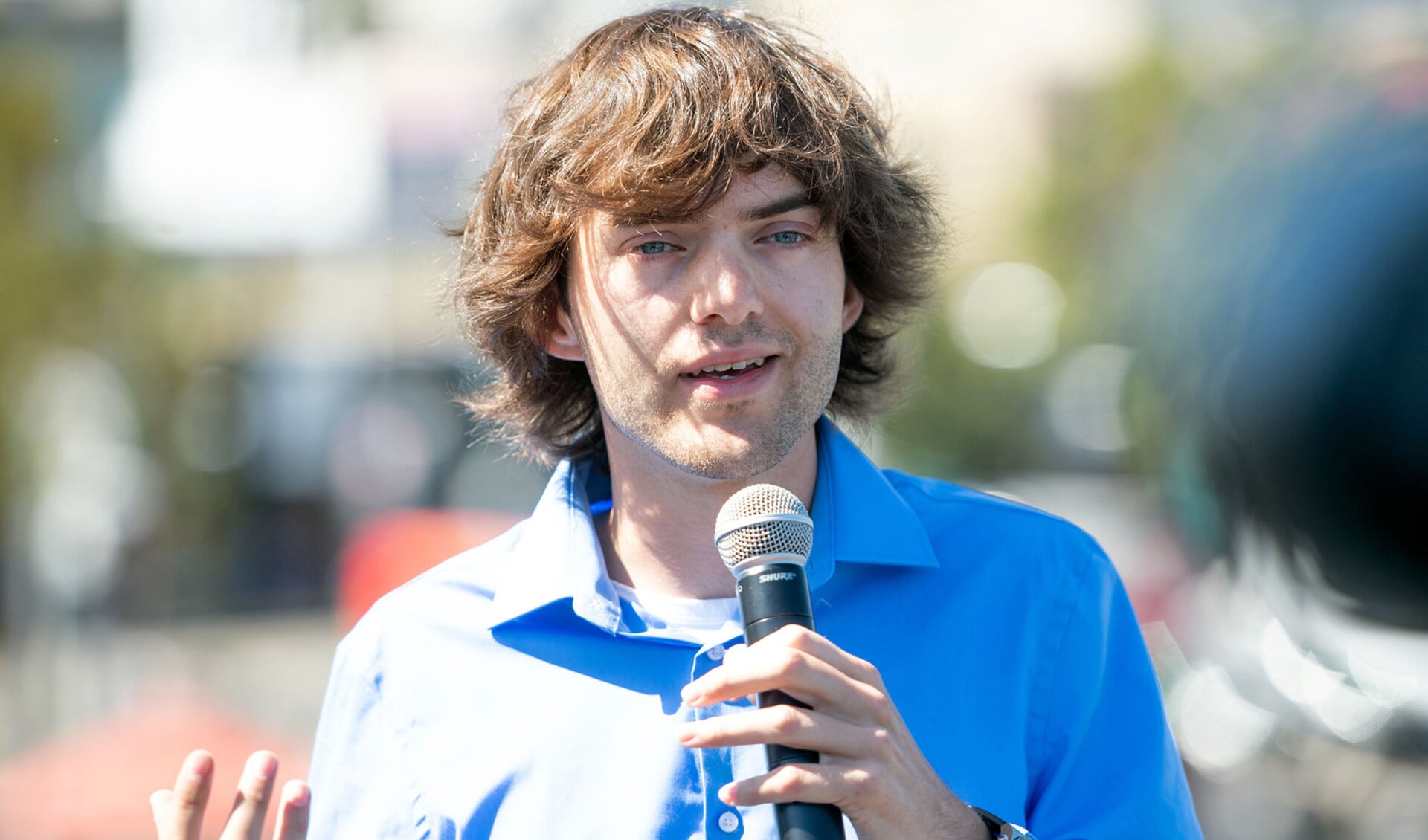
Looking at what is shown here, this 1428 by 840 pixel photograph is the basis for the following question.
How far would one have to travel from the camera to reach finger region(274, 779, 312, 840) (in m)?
2.23

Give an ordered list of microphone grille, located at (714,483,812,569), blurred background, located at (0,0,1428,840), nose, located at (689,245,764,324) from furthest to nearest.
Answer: blurred background, located at (0,0,1428,840) < nose, located at (689,245,764,324) < microphone grille, located at (714,483,812,569)

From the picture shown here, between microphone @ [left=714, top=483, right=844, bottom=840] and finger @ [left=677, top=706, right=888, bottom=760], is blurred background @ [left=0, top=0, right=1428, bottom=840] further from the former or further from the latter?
finger @ [left=677, top=706, right=888, bottom=760]

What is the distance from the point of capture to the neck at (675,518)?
94.8 inches

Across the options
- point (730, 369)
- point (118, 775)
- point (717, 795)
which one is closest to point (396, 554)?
point (118, 775)

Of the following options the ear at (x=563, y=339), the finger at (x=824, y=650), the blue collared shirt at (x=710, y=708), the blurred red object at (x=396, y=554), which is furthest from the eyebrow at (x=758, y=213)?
the blurred red object at (x=396, y=554)

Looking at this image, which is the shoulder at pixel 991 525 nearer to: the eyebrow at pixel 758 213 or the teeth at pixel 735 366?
the teeth at pixel 735 366

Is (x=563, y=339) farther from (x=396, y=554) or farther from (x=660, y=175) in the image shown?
(x=396, y=554)

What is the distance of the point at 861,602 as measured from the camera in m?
2.28

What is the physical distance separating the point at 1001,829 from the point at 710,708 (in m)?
0.52

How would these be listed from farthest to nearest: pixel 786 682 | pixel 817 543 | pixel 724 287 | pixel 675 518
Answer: pixel 675 518 < pixel 817 543 < pixel 724 287 < pixel 786 682

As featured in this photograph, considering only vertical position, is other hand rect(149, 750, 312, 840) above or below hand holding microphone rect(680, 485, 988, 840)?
below

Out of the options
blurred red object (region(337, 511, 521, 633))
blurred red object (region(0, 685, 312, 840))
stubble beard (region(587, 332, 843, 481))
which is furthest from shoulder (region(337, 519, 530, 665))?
blurred red object (region(337, 511, 521, 633))

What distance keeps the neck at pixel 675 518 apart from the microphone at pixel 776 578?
1.45ft

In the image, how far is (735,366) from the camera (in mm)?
2275
